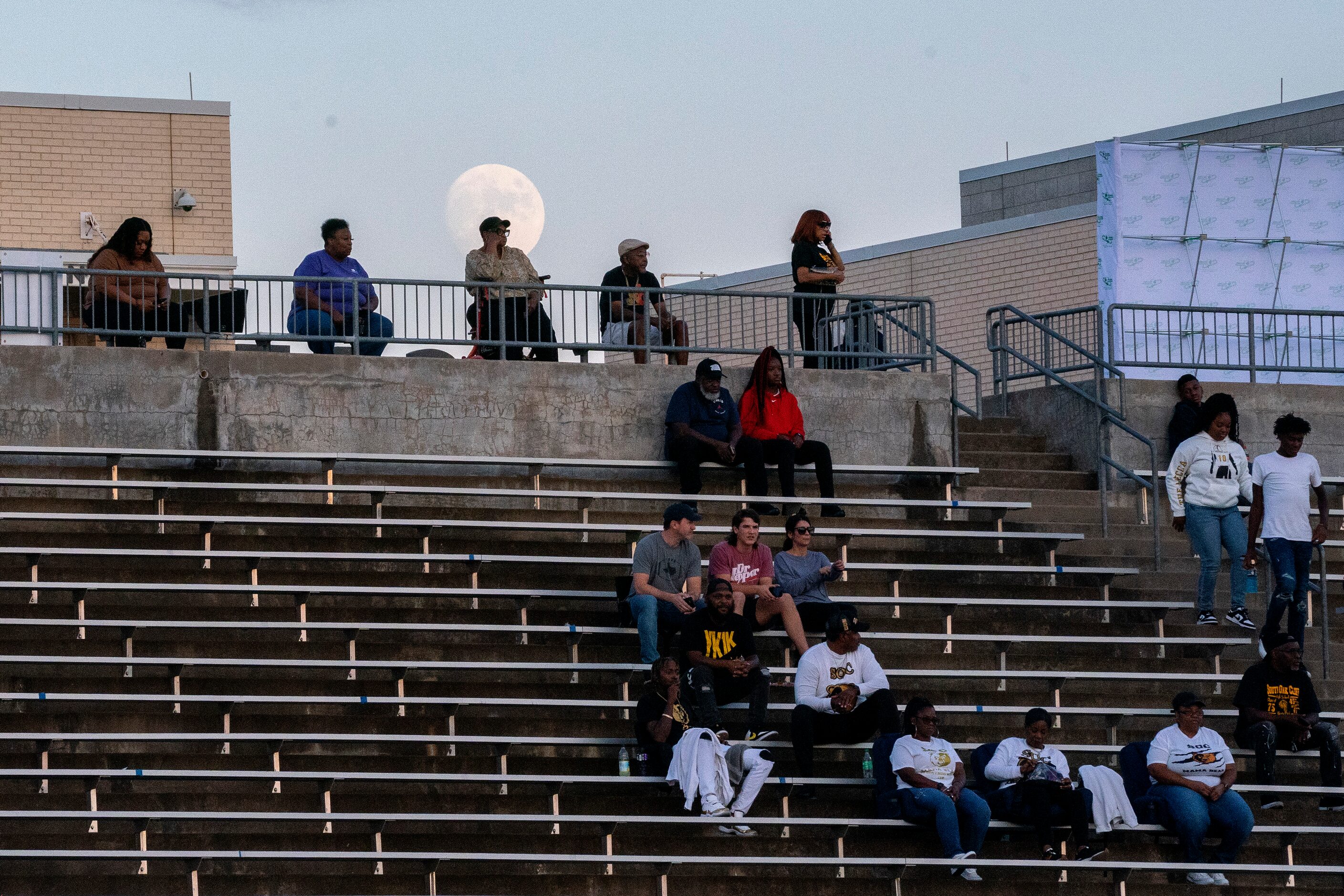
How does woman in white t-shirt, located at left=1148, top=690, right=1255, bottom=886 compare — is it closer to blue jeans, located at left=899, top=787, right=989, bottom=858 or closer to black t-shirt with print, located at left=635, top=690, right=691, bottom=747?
blue jeans, located at left=899, top=787, right=989, bottom=858

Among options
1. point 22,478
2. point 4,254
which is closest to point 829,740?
point 22,478

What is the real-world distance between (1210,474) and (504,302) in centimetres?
527

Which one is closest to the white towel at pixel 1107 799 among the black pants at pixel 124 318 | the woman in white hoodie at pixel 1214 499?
the woman in white hoodie at pixel 1214 499

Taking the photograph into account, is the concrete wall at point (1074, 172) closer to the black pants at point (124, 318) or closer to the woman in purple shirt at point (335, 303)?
the woman in purple shirt at point (335, 303)

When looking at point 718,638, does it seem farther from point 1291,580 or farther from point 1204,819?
point 1291,580

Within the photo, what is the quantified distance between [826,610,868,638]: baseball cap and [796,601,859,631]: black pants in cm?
67

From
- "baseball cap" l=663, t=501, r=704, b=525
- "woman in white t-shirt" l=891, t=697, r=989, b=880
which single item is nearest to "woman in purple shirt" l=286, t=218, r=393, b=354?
"baseball cap" l=663, t=501, r=704, b=525

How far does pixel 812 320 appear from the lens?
56.1 feet

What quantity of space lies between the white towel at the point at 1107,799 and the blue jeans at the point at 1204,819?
24 centimetres

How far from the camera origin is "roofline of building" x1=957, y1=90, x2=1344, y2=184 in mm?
26297

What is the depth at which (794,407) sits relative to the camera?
50.3ft

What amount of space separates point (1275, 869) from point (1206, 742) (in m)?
0.78

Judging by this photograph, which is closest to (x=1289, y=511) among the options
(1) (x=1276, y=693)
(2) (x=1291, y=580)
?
(2) (x=1291, y=580)

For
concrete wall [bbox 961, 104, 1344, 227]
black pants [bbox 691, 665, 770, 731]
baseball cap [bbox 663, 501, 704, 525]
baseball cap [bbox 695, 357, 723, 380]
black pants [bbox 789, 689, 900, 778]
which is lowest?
black pants [bbox 789, 689, 900, 778]
